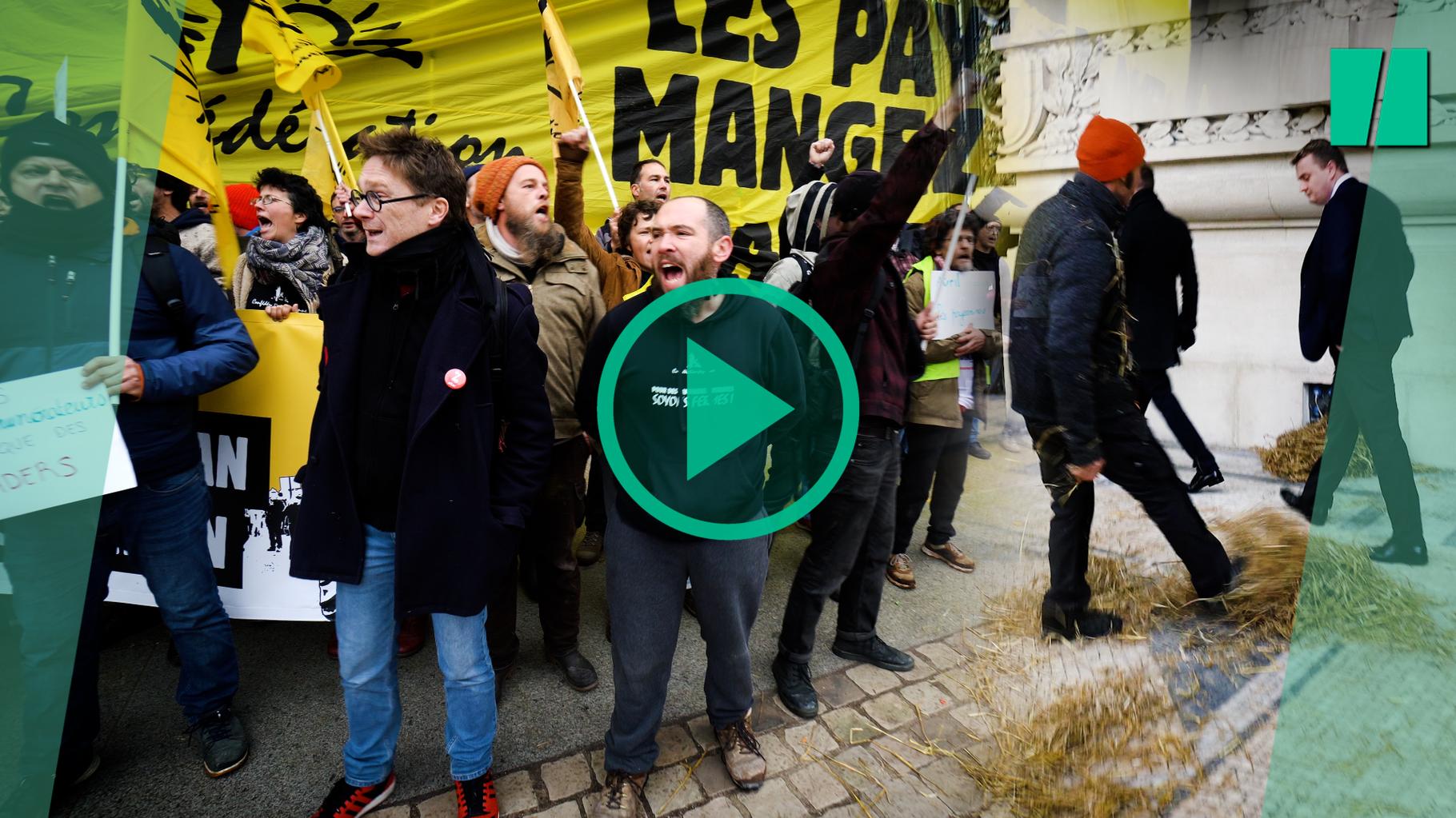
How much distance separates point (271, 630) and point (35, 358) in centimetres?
173

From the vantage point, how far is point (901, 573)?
3438mm

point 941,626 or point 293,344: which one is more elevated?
point 293,344

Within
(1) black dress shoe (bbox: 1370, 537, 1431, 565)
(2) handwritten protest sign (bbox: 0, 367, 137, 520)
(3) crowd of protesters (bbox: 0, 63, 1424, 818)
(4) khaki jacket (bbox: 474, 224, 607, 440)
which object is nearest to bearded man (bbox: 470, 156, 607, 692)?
(4) khaki jacket (bbox: 474, 224, 607, 440)

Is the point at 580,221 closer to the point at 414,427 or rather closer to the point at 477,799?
the point at 414,427

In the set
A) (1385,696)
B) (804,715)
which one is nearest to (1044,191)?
(1385,696)

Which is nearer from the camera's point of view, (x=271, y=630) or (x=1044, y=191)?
(x=1044, y=191)

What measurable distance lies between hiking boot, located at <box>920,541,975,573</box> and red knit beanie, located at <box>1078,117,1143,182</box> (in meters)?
1.06

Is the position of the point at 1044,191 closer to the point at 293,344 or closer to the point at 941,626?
the point at 941,626

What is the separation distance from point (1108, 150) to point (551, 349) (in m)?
2.01

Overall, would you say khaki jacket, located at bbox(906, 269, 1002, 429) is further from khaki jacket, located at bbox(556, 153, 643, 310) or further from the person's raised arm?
the person's raised arm

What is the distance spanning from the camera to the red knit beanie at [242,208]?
13.3 feet

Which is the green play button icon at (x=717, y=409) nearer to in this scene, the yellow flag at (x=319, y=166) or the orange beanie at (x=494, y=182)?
the orange beanie at (x=494, y=182)

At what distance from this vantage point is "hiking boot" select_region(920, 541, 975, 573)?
220cm

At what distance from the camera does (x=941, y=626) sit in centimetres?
312
